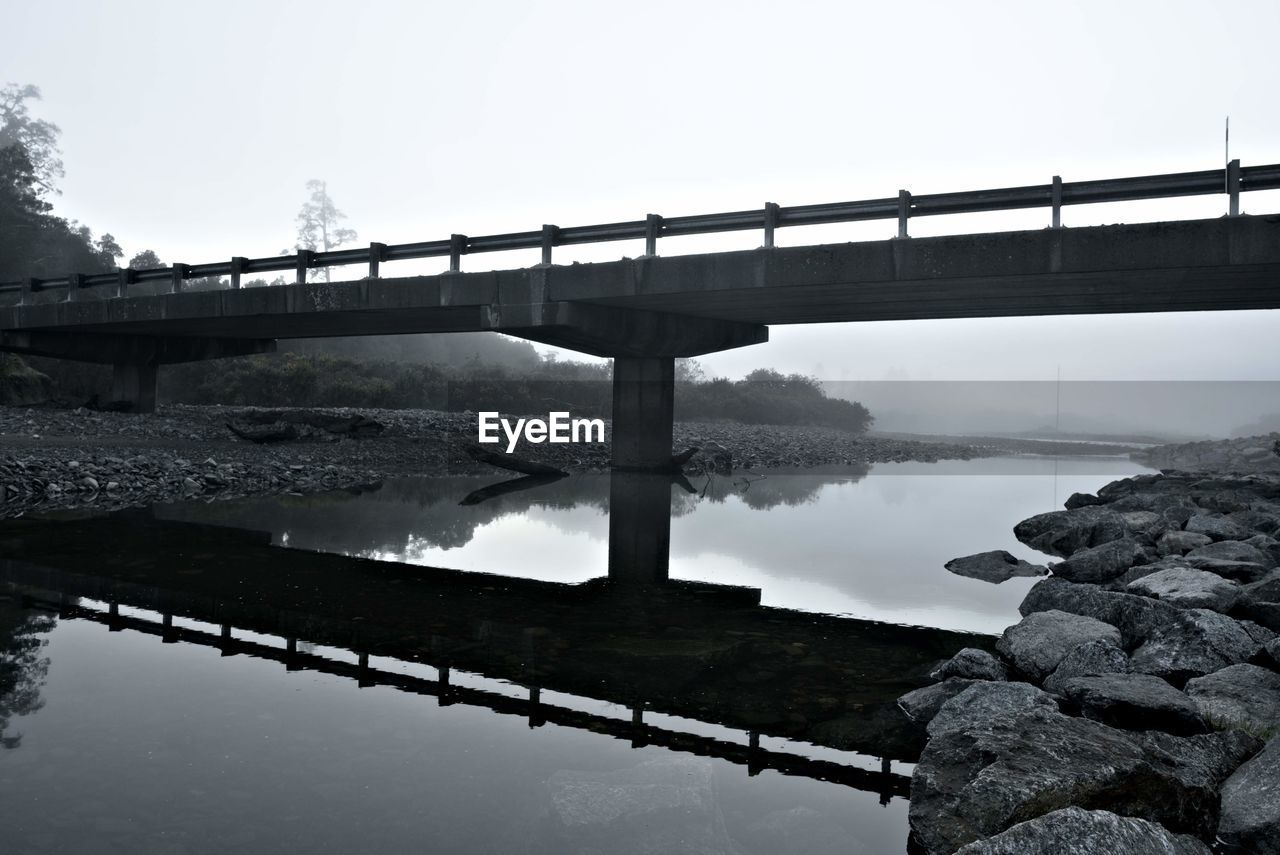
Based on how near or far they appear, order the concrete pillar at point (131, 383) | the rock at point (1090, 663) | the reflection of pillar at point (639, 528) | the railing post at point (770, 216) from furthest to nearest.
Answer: the concrete pillar at point (131, 383)
the railing post at point (770, 216)
the reflection of pillar at point (639, 528)
the rock at point (1090, 663)

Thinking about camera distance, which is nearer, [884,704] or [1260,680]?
[1260,680]

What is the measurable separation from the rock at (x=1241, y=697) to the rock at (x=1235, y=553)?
166 inches

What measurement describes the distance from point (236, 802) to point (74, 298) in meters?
28.6

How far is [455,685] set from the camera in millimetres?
5957

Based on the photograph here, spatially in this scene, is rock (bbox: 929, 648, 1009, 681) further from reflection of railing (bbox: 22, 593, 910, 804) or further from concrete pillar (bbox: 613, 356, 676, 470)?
concrete pillar (bbox: 613, 356, 676, 470)

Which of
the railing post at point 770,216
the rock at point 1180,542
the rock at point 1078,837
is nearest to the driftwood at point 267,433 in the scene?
the railing post at point 770,216

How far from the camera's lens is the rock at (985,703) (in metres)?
5.01

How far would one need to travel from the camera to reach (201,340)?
31531mm

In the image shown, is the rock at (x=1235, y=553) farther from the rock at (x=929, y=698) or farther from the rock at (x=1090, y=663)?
the rock at (x=929, y=698)

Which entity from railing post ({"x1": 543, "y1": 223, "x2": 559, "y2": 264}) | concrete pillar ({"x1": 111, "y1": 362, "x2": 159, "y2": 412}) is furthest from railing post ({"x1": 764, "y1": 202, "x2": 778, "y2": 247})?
concrete pillar ({"x1": 111, "y1": 362, "x2": 159, "y2": 412})

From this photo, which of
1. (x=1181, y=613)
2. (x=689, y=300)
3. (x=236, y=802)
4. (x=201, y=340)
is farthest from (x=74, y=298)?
(x=1181, y=613)

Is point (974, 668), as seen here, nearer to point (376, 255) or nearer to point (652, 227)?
point (652, 227)

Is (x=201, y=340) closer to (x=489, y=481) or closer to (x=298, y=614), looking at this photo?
(x=489, y=481)

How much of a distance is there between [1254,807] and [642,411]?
19.0 m
